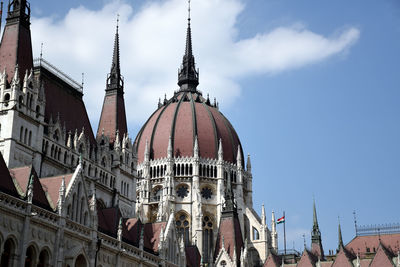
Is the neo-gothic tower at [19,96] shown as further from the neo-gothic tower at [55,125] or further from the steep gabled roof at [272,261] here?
the steep gabled roof at [272,261]

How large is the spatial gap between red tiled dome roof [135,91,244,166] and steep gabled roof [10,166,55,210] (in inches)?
1819

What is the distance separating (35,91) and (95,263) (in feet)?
43.3

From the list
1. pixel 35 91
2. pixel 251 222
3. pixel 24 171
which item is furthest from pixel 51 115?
pixel 251 222

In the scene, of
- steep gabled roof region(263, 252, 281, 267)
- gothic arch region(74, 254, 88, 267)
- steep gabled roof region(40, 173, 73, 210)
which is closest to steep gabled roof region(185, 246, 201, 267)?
steep gabled roof region(263, 252, 281, 267)

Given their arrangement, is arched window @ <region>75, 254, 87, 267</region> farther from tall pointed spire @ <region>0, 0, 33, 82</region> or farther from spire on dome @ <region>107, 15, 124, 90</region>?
spire on dome @ <region>107, 15, 124, 90</region>

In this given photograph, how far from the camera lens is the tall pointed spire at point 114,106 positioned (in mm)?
58250

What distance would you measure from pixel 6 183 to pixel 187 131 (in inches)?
2017

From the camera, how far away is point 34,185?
38188mm

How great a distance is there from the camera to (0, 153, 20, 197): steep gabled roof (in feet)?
115

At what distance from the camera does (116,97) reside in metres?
59.7

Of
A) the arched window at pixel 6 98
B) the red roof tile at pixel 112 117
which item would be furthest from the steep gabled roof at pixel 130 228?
the arched window at pixel 6 98

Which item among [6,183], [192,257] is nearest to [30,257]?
[6,183]

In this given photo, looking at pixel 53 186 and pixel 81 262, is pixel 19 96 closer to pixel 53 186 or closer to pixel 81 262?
pixel 53 186

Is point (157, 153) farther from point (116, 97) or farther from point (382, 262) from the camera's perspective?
point (382, 262)
